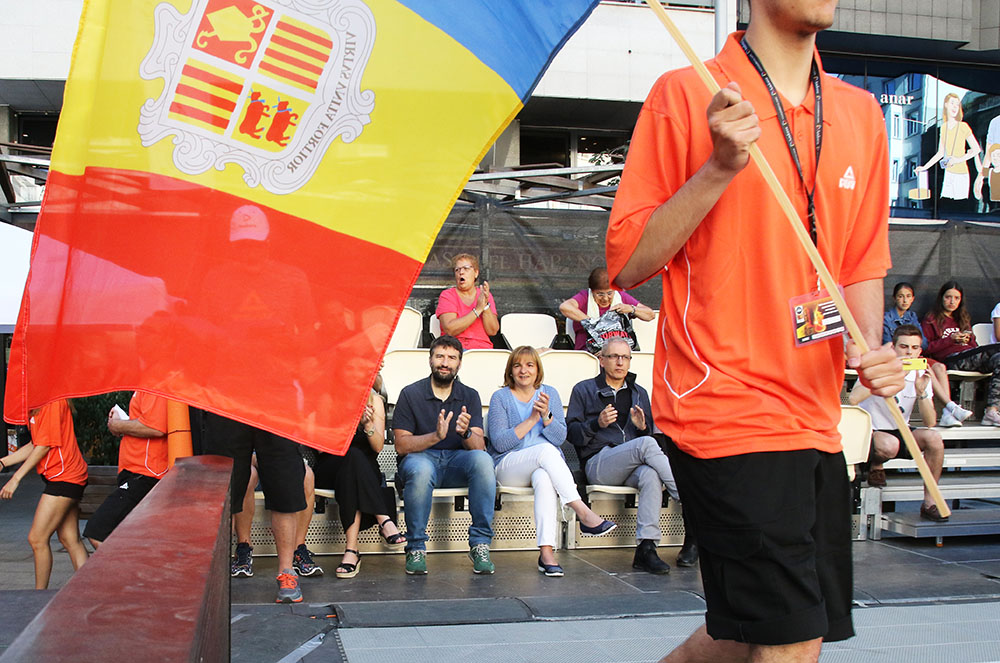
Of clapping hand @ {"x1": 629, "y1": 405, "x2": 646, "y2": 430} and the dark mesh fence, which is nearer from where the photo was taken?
clapping hand @ {"x1": 629, "y1": 405, "x2": 646, "y2": 430}

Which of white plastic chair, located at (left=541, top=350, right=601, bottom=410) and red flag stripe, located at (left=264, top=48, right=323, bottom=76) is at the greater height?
red flag stripe, located at (left=264, top=48, right=323, bottom=76)

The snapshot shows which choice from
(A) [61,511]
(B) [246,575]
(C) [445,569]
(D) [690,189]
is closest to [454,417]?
(C) [445,569]

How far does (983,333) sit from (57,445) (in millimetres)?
9195

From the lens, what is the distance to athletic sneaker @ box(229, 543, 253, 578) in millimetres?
6043

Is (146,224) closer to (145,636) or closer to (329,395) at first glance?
(329,395)

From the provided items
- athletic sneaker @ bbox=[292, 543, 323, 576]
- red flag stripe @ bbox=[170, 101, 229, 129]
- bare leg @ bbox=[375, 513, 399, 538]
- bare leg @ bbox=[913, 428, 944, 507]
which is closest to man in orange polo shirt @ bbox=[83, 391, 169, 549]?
athletic sneaker @ bbox=[292, 543, 323, 576]

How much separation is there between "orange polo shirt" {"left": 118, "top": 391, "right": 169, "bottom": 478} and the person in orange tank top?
47 centimetres

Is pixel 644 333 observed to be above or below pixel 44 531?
above

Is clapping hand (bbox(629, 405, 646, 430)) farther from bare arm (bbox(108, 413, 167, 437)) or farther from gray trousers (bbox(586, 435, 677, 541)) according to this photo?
bare arm (bbox(108, 413, 167, 437))

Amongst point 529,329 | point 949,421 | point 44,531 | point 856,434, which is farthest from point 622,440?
point 44,531

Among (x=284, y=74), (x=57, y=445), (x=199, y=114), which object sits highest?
(x=284, y=74)

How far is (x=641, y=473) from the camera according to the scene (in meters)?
6.90

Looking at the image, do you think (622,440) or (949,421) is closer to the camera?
(622,440)

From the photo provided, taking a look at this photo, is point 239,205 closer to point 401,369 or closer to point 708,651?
point 708,651
